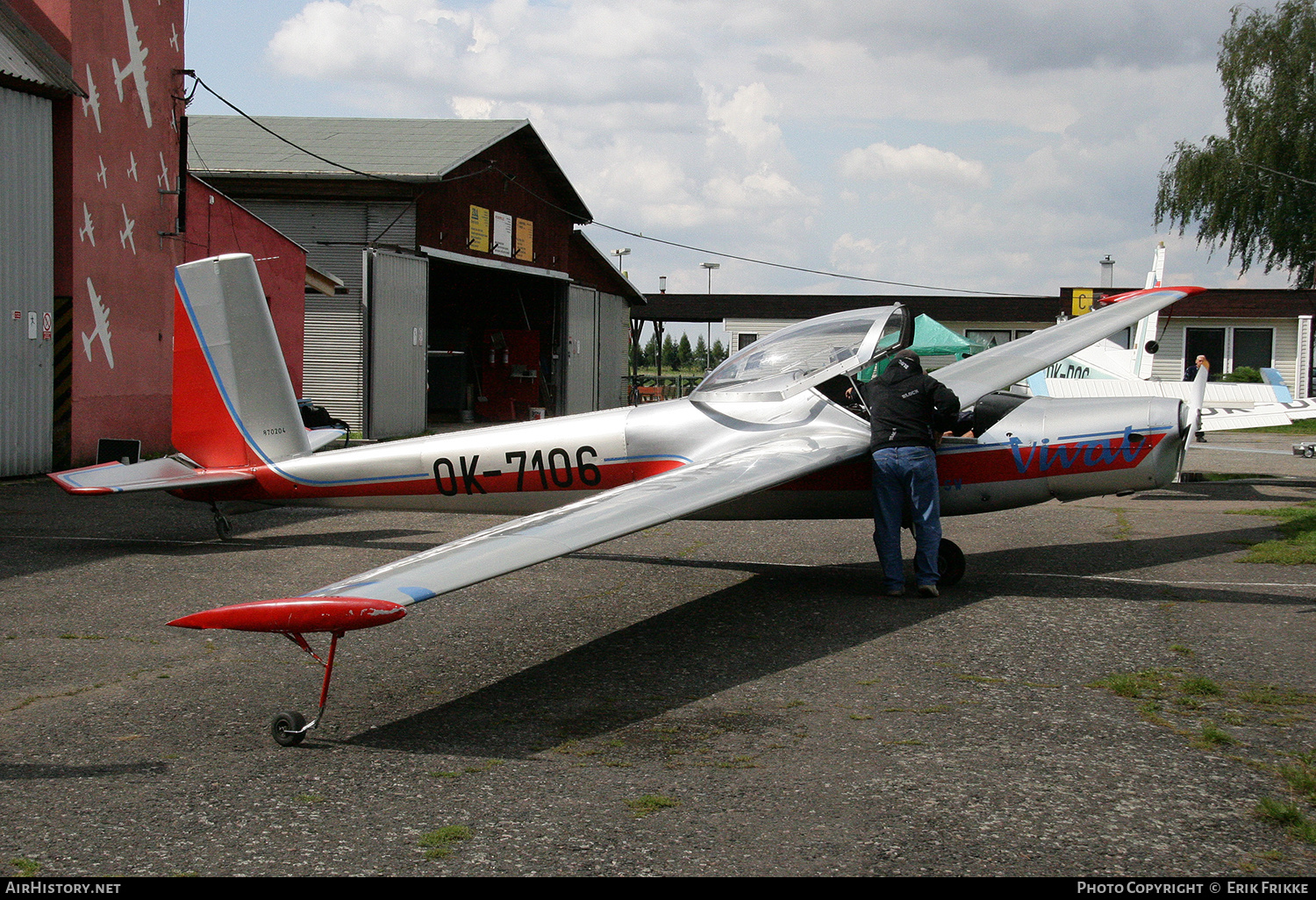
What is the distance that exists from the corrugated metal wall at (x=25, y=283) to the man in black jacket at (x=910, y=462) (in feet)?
39.2

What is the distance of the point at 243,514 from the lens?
1091 cm

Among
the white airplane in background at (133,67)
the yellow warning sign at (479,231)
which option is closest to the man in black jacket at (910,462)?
the white airplane in background at (133,67)

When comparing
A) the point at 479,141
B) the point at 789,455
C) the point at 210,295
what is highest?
the point at 479,141

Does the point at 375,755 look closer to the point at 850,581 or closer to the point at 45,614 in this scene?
the point at 45,614

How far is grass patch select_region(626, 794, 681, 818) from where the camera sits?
139 inches

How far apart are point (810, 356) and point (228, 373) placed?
4983mm

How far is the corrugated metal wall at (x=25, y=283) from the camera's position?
521 inches

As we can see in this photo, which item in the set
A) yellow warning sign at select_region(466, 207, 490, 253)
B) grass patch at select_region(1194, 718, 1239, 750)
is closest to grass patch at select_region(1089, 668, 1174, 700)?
grass patch at select_region(1194, 718, 1239, 750)

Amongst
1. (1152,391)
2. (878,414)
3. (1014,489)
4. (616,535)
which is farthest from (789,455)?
(1152,391)

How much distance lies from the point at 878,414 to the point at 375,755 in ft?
14.1

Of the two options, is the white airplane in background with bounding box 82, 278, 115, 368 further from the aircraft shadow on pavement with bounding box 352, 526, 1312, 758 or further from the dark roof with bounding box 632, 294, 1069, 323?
the dark roof with bounding box 632, 294, 1069, 323

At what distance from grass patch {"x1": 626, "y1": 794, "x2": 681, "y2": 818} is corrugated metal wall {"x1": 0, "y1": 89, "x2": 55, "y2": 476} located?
1294cm

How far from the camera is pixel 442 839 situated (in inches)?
130

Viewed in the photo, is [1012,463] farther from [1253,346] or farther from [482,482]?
[1253,346]
